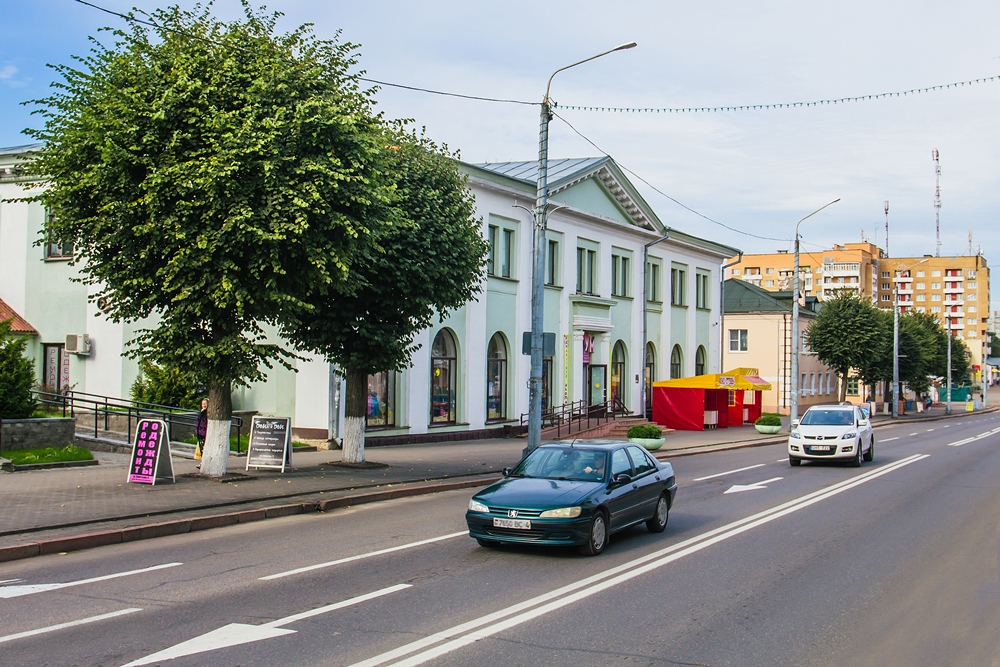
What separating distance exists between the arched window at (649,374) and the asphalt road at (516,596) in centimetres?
3027

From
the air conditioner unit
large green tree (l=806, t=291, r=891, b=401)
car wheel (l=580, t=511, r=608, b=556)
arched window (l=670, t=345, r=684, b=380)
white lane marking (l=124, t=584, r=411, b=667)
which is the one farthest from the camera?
large green tree (l=806, t=291, r=891, b=401)

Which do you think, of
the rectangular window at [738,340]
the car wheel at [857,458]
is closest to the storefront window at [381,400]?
the car wheel at [857,458]

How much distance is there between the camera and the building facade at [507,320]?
1130 inches

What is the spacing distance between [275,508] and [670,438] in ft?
78.9

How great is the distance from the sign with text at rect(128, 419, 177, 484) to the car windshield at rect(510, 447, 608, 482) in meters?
7.00

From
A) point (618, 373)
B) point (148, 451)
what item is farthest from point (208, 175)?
point (618, 373)

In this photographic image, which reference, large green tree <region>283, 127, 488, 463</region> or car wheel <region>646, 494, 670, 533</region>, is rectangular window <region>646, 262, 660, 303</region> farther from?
car wheel <region>646, 494, 670, 533</region>

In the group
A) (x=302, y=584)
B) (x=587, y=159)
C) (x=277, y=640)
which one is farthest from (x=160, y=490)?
(x=587, y=159)

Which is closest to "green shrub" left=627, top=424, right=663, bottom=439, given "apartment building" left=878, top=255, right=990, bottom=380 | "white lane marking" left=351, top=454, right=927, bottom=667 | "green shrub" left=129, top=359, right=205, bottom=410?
"white lane marking" left=351, top=454, right=927, bottom=667

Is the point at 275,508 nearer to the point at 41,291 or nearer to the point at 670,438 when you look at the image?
the point at 41,291

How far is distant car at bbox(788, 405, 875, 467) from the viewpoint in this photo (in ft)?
77.9

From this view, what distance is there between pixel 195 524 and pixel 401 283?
7858mm

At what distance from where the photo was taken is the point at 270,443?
63.0 ft

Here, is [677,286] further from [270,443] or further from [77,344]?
[270,443]
